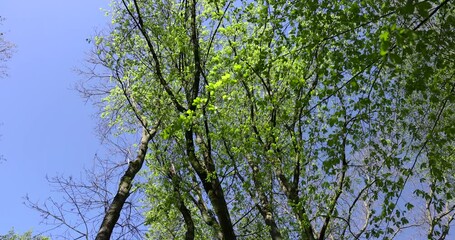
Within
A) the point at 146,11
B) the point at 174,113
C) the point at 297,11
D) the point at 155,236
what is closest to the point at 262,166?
the point at 174,113

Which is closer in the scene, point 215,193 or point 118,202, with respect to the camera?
point 118,202

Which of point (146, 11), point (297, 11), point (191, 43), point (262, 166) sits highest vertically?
point (146, 11)

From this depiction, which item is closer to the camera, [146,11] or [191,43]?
[191,43]

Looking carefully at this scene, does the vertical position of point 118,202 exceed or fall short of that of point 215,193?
it falls short

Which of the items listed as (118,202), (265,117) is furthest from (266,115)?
(118,202)

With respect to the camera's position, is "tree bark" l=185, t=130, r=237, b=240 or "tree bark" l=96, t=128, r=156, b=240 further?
"tree bark" l=185, t=130, r=237, b=240

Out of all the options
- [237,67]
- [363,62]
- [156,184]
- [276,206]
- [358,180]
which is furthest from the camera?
[156,184]

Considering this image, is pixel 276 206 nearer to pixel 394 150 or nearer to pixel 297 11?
pixel 394 150

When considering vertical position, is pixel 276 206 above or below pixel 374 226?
above

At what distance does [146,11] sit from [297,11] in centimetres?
560

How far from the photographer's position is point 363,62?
593cm

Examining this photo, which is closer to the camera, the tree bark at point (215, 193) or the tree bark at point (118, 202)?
the tree bark at point (118, 202)

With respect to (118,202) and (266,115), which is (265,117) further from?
(118,202)

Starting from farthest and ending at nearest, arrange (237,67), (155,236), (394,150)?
1. (155,236)
2. (394,150)
3. (237,67)
